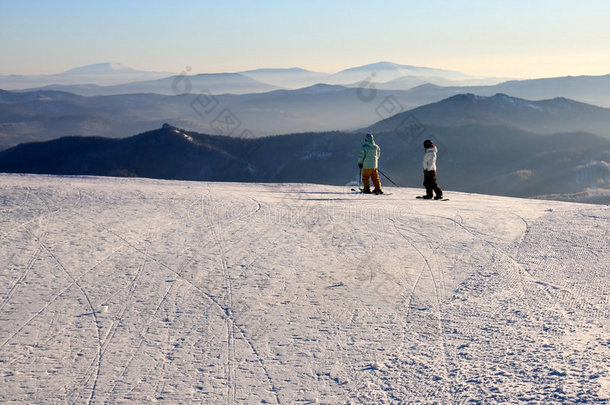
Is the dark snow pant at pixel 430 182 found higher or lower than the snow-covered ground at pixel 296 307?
higher

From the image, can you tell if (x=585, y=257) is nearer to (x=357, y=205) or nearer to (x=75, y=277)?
(x=357, y=205)

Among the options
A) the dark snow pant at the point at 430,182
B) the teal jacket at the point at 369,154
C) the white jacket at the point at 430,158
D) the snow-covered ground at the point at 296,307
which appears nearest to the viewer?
the snow-covered ground at the point at 296,307

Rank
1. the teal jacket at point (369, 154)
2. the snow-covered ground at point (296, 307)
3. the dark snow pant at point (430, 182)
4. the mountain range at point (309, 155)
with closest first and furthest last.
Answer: the snow-covered ground at point (296, 307) < the dark snow pant at point (430, 182) < the teal jacket at point (369, 154) < the mountain range at point (309, 155)

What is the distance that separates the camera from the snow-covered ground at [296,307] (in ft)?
15.2

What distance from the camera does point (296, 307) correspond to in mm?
6250

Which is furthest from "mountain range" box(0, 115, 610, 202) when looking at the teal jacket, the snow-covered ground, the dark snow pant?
the snow-covered ground

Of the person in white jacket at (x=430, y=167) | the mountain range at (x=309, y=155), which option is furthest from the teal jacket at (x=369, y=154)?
the mountain range at (x=309, y=155)

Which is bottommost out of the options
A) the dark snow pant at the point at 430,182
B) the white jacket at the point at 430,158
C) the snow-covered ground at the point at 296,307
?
the snow-covered ground at the point at 296,307

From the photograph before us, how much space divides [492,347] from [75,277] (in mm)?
4954

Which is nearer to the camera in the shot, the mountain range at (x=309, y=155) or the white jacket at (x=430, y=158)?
the white jacket at (x=430, y=158)

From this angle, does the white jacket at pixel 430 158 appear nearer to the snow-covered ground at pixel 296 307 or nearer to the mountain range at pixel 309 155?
the snow-covered ground at pixel 296 307

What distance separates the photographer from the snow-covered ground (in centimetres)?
462

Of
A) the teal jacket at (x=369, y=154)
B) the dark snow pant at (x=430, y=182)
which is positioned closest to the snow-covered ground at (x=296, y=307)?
the dark snow pant at (x=430, y=182)

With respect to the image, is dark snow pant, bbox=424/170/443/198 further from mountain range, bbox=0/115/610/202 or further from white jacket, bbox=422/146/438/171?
mountain range, bbox=0/115/610/202
